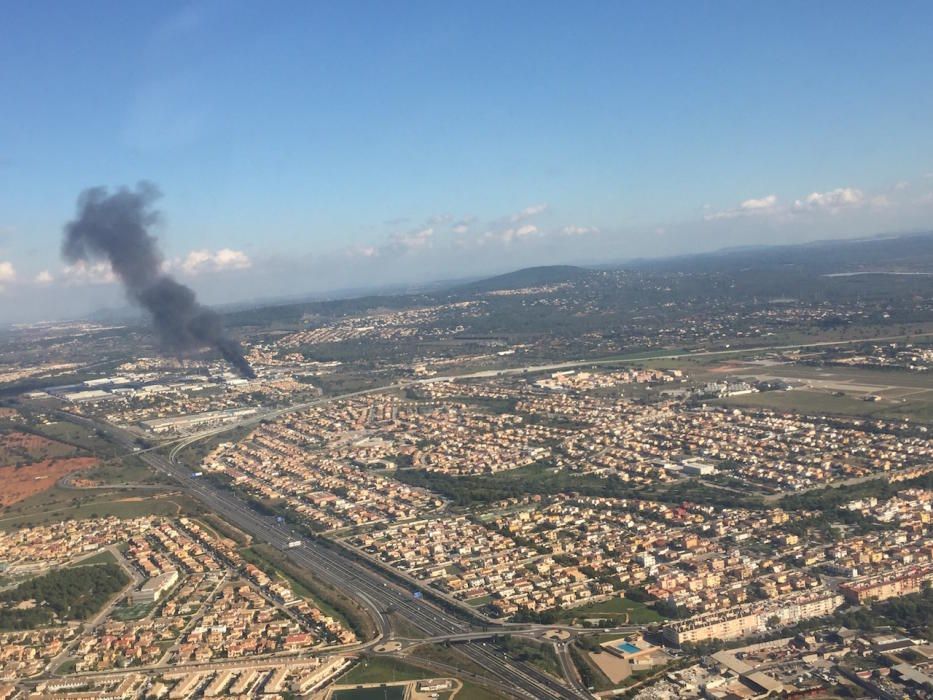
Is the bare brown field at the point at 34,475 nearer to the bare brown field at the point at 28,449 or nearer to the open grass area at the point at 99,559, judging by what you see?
the bare brown field at the point at 28,449

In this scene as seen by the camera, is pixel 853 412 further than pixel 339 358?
No

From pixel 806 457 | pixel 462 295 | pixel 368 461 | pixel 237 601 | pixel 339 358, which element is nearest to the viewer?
pixel 237 601

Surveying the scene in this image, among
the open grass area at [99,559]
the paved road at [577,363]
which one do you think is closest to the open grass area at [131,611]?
the open grass area at [99,559]

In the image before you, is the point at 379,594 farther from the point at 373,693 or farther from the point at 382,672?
the point at 373,693

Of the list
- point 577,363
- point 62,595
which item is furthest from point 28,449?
point 577,363

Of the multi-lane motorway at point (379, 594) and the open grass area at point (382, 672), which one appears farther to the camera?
the open grass area at point (382, 672)

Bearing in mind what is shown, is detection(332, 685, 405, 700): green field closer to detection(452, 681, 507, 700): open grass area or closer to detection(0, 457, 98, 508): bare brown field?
detection(452, 681, 507, 700): open grass area

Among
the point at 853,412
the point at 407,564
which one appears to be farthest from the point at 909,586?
the point at 853,412

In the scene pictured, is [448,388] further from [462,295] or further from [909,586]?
[462,295]
